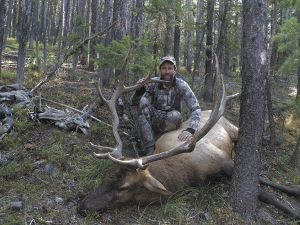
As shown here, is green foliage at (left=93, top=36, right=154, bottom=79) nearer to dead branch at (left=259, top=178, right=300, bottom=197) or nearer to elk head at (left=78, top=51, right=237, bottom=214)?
elk head at (left=78, top=51, right=237, bottom=214)

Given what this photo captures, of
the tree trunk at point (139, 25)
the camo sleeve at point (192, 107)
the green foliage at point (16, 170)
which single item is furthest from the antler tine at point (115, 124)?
the tree trunk at point (139, 25)

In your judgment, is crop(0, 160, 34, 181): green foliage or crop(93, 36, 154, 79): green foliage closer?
crop(0, 160, 34, 181): green foliage

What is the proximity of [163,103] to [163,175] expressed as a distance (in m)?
1.65

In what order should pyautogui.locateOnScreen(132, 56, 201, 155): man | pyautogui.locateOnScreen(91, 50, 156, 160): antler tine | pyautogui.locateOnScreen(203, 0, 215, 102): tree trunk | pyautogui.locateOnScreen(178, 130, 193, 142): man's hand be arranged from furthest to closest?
1. pyautogui.locateOnScreen(203, 0, 215, 102): tree trunk
2. pyautogui.locateOnScreen(132, 56, 201, 155): man
3. pyautogui.locateOnScreen(178, 130, 193, 142): man's hand
4. pyautogui.locateOnScreen(91, 50, 156, 160): antler tine

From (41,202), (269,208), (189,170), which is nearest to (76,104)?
(41,202)

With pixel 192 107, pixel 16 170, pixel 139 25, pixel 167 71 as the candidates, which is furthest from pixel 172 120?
pixel 139 25

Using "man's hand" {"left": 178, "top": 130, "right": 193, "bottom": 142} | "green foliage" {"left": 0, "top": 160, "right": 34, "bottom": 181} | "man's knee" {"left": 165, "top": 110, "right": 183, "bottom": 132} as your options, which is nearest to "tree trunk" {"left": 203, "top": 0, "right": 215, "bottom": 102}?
"man's knee" {"left": 165, "top": 110, "right": 183, "bottom": 132}

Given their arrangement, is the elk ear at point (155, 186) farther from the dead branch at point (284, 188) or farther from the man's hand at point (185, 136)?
the dead branch at point (284, 188)

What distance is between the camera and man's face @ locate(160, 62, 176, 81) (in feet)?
14.0

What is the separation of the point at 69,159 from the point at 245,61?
3161 millimetres

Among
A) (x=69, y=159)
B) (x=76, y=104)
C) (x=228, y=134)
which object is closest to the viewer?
(x=69, y=159)

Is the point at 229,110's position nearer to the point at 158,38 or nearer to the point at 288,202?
the point at 158,38

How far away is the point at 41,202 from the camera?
291cm

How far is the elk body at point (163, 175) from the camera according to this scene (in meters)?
2.74
